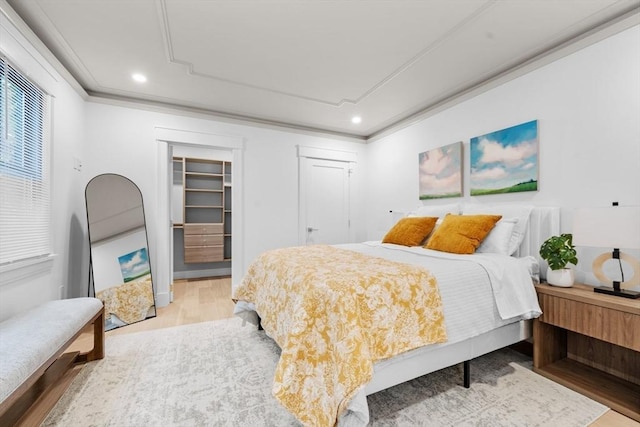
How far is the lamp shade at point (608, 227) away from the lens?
5.55ft

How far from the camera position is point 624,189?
2.00 meters

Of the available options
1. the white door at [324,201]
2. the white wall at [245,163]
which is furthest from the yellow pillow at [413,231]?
the white wall at [245,163]

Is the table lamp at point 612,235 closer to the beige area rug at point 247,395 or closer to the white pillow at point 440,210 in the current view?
the beige area rug at point 247,395

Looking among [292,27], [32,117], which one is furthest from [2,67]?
[292,27]

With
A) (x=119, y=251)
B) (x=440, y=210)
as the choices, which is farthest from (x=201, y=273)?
(x=440, y=210)

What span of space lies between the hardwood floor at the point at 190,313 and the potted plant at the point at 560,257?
80cm

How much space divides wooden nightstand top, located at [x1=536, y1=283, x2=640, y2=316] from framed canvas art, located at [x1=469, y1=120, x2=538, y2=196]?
0.95 meters

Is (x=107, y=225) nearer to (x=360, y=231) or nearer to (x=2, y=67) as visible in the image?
(x=2, y=67)

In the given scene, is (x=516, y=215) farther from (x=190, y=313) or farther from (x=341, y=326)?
(x=190, y=313)

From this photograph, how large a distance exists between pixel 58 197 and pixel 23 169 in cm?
61

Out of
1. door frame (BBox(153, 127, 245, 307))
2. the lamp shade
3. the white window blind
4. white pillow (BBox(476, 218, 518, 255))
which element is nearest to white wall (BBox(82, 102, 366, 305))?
door frame (BBox(153, 127, 245, 307))

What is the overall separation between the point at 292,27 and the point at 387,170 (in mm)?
2800

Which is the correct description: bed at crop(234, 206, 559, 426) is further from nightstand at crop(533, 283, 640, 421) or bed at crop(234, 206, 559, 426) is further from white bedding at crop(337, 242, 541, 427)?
nightstand at crop(533, 283, 640, 421)

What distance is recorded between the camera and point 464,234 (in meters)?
2.52
